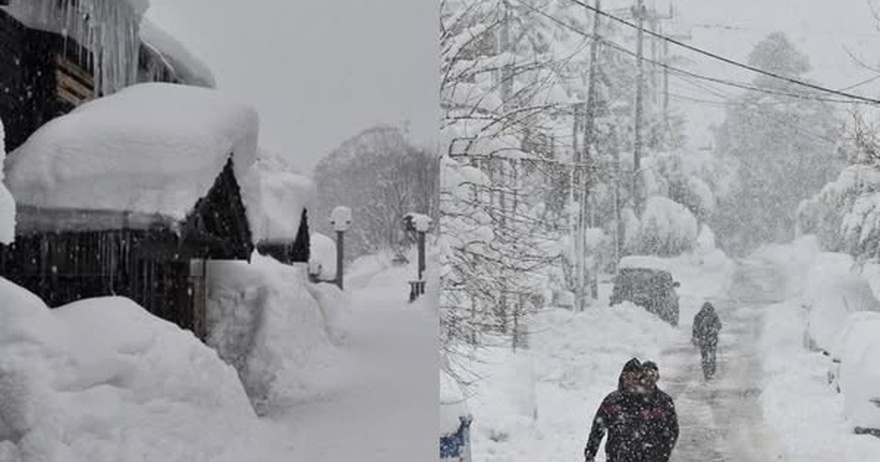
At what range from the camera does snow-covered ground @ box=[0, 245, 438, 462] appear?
2.77 ft

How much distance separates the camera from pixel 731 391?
300cm

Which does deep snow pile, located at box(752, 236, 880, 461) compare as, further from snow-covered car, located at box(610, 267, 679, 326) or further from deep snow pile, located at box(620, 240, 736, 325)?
snow-covered car, located at box(610, 267, 679, 326)

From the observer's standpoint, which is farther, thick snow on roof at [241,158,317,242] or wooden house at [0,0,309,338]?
thick snow on roof at [241,158,317,242]

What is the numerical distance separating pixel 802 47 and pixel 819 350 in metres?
0.98

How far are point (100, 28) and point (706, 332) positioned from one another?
2.46 meters

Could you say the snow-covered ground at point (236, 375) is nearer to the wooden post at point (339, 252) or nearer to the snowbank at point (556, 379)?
the wooden post at point (339, 252)

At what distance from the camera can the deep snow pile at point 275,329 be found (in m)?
1.02

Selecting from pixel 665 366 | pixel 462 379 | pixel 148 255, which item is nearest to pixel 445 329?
pixel 462 379

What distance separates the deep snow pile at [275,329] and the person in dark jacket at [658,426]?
1612 millimetres

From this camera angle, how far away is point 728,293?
116 inches

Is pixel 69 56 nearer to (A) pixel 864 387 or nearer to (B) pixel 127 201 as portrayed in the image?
(B) pixel 127 201

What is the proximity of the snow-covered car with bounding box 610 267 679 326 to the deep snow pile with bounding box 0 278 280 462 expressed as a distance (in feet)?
7.29

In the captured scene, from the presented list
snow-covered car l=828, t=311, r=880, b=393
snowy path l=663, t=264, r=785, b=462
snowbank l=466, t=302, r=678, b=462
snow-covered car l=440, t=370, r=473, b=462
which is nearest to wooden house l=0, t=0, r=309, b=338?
snow-covered car l=440, t=370, r=473, b=462

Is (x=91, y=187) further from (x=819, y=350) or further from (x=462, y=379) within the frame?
(x=819, y=350)
